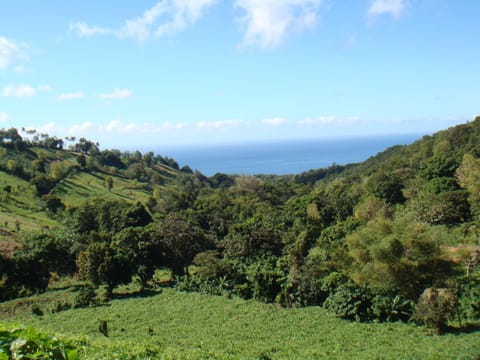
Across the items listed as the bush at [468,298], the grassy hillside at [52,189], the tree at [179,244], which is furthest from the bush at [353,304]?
A: the grassy hillside at [52,189]

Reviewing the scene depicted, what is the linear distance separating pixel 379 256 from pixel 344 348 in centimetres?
575

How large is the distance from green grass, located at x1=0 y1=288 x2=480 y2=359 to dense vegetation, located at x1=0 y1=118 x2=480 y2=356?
1572mm

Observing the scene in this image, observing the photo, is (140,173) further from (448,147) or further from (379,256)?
(379,256)

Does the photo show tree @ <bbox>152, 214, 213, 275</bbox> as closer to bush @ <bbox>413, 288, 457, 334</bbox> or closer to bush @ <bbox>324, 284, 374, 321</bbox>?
bush @ <bbox>324, 284, 374, 321</bbox>

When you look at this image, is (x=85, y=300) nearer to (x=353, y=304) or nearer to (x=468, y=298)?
(x=353, y=304)

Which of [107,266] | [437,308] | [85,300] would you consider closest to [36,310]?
[85,300]

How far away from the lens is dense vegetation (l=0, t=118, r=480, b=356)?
20.7 meters

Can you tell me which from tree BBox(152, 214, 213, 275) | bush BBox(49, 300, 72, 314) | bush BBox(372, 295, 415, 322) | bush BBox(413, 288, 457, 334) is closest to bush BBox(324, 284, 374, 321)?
bush BBox(372, 295, 415, 322)

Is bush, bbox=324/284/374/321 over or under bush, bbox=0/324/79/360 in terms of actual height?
under

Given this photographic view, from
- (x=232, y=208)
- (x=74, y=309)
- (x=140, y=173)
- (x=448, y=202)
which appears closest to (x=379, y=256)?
(x=448, y=202)

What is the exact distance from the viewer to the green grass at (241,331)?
1523 cm

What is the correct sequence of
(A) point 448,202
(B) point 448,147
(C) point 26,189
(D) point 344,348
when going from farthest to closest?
(C) point 26,189, (B) point 448,147, (A) point 448,202, (D) point 344,348

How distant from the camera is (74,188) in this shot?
264ft

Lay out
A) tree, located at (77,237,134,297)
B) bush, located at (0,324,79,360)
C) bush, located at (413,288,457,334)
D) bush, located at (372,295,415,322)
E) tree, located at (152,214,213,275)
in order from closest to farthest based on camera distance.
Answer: bush, located at (0,324,79,360), bush, located at (413,288,457,334), bush, located at (372,295,415,322), tree, located at (77,237,134,297), tree, located at (152,214,213,275)
